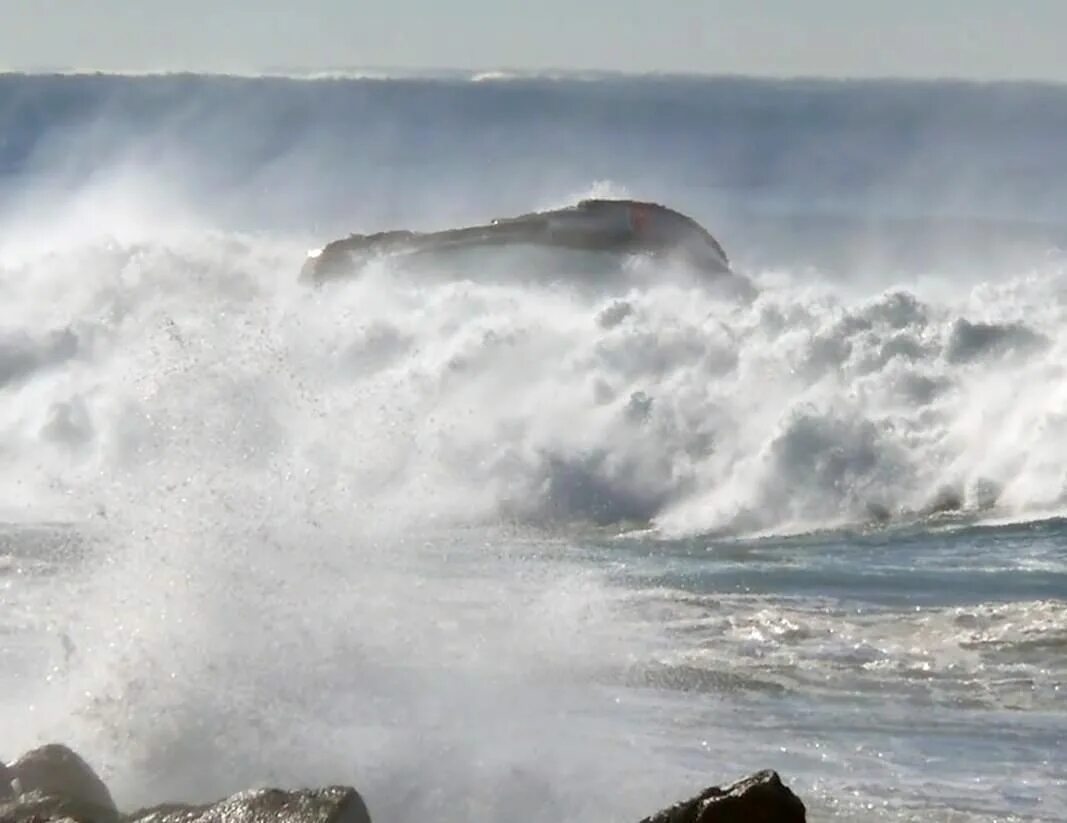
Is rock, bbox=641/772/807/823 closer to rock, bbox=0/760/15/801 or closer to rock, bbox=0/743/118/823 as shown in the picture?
rock, bbox=0/743/118/823

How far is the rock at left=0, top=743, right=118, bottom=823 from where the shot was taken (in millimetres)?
9773

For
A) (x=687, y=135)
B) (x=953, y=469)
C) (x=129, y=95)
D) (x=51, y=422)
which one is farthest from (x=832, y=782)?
(x=129, y=95)

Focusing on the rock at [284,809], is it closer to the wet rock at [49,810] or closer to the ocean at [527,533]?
the wet rock at [49,810]

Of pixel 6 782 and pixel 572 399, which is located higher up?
pixel 572 399

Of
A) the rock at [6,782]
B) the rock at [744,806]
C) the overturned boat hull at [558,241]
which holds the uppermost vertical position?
the overturned boat hull at [558,241]

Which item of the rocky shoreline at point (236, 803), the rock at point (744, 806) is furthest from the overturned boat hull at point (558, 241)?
the rock at point (744, 806)

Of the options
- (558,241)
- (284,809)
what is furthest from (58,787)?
(558,241)

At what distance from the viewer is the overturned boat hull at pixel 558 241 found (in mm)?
31938

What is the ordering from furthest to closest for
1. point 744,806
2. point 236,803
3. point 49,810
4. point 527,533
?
1. point 527,533
2. point 49,810
3. point 236,803
4. point 744,806

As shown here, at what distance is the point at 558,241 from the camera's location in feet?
108

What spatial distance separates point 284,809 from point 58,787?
4.42 ft

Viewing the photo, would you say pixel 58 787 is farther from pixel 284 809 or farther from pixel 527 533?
pixel 527 533

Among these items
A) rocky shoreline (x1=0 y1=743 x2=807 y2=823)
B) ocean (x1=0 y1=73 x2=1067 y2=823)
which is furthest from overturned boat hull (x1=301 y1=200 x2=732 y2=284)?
rocky shoreline (x1=0 y1=743 x2=807 y2=823)

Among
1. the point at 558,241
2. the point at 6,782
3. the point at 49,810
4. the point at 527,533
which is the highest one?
the point at 558,241
